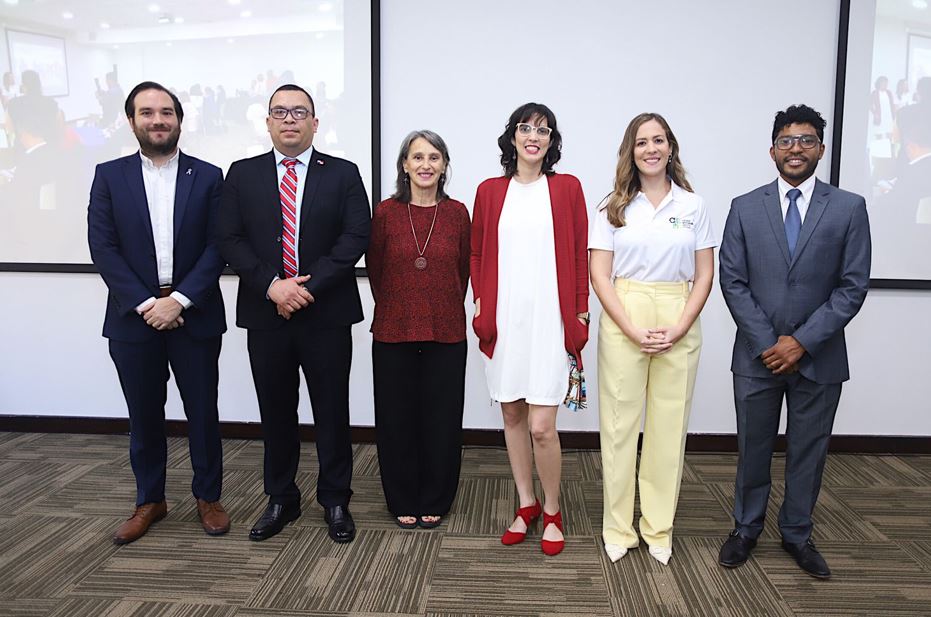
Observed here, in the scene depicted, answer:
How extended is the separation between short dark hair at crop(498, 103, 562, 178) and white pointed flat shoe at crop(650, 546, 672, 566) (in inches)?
58.8

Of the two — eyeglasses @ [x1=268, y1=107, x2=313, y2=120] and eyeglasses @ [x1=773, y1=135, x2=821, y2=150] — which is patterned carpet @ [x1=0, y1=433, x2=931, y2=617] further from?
eyeglasses @ [x1=268, y1=107, x2=313, y2=120]

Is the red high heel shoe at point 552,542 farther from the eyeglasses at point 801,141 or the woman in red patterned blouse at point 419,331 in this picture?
the eyeglasses at point 801,141

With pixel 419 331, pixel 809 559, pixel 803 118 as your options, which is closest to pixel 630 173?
pixel 803 118

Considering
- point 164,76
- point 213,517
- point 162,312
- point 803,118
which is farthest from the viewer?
point 164,76

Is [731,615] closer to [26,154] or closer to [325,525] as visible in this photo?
[325,525]

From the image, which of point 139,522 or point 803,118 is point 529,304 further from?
point 139,522

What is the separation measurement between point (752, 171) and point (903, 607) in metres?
2.29

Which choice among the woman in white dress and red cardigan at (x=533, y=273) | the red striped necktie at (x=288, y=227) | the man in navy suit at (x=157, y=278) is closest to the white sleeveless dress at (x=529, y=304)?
the woman in white dress and red cardigan at (x=533, y=273)

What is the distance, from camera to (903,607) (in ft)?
7.39

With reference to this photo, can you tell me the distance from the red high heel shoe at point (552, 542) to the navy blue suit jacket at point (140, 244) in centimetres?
155

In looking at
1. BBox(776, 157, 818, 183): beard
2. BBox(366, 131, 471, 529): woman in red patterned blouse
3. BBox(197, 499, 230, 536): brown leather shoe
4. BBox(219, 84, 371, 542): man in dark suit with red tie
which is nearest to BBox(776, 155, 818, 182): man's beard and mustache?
BBox(776, 157, 818, 183): beard

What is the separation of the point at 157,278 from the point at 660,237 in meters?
1.93

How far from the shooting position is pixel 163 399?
2.80 m

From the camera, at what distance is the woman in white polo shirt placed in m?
2.42
